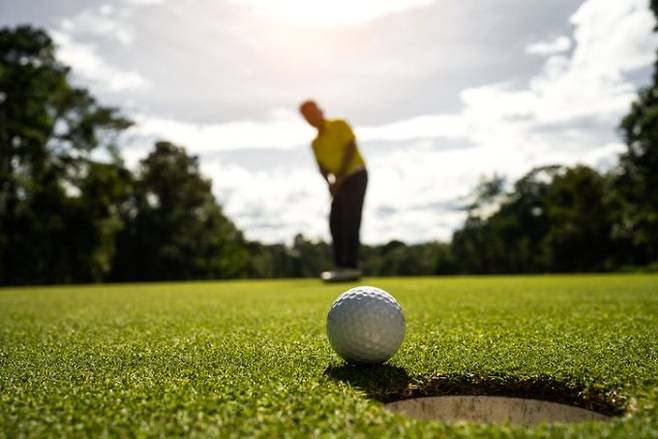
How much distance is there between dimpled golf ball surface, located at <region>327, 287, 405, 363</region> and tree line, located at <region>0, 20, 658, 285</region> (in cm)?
2440

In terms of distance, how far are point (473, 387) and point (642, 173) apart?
2996 centimetres

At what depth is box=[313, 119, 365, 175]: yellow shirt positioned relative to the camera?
430 inches

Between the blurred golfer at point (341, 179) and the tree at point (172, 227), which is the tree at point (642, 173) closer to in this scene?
the blurred golfer at point (341, 179)

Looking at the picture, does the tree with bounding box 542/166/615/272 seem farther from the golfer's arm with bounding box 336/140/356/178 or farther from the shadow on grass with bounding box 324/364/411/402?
the shadow on grass with bounding box 324/364/411/402

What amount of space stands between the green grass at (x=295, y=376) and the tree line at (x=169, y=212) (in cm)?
2389

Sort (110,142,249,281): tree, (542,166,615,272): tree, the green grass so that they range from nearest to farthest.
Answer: the green grass
(110,142,249,281): tree
(542,166,615,272): tree

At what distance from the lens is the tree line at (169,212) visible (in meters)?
27.8

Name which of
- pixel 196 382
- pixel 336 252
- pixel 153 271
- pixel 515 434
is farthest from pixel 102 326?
pixel 153 271

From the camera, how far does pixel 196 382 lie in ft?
7.96

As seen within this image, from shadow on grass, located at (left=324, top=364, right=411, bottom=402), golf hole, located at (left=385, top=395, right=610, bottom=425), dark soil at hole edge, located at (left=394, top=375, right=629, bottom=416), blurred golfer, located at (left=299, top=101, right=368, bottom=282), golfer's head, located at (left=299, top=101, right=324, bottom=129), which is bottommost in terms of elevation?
golf hole, located at (left=385, top=395, right=610, bottom=425)

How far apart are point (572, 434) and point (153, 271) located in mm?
43297

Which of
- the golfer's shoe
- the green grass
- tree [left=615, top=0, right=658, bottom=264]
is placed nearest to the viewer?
the green grass

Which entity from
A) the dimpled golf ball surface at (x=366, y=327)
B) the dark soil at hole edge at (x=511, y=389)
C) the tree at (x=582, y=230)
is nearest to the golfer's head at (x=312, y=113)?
the dimpled golf ball surface at (x=366, y=327)

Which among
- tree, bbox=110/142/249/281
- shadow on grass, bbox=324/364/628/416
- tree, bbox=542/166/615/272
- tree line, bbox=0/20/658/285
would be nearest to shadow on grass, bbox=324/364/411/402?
shadow on grass, bbox=324/364/628/416
